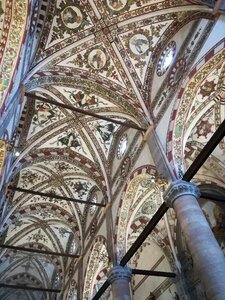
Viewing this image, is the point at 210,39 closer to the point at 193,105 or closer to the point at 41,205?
the point at 193,105

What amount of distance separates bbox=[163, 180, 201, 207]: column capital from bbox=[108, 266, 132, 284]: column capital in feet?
12.4

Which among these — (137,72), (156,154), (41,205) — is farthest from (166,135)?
(41,205)

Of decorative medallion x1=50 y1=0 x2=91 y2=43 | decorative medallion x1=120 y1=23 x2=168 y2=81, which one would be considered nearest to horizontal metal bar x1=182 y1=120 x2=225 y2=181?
decorative medallion x1=120 y1=23 x2=168 y2=81

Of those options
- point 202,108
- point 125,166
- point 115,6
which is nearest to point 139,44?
point 115,6

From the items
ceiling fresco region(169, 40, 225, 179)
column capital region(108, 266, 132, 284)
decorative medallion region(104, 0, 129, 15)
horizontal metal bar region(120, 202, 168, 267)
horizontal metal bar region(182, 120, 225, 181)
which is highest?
decorative medallion region(104, 0, 129, 15)

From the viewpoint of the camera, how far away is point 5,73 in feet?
22.6

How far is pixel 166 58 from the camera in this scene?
37.6 feet

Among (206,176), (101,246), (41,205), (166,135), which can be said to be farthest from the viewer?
(41,205)

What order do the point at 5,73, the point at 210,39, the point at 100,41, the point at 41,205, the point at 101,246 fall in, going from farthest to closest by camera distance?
the point at 41,205 → the point at 101,246 → the point at 100,41 → the point at 210,39 → the point at 5,73

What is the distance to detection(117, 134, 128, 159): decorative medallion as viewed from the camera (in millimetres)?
13583

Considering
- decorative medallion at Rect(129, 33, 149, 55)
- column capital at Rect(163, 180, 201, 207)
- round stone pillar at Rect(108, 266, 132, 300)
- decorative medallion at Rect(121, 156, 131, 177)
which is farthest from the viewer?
decorative medallion at Rect(121, 156, 131, 177)

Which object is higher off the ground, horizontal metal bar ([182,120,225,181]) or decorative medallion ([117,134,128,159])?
decorative medallion ([117,134,128,159])

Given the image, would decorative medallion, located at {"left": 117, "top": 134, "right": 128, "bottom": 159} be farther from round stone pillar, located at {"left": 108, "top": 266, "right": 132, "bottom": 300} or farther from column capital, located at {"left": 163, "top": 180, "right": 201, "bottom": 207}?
column capital, located at {"left": 163, "top": 180, "right": 201, "bottom": 207}

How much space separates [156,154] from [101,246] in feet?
21.0
